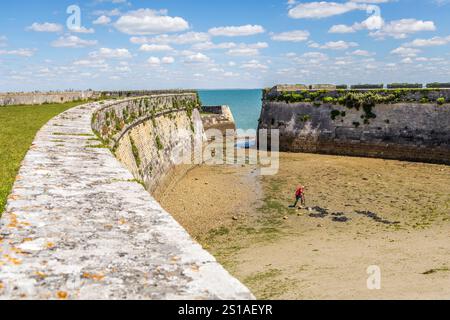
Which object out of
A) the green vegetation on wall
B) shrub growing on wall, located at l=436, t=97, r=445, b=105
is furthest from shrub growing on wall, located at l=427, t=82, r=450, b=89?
shrub growing on wall, located at l=436, t=97, r=445, b=105

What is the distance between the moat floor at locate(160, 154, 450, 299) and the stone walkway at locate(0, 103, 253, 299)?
196 inches

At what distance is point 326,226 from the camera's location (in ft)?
49.2

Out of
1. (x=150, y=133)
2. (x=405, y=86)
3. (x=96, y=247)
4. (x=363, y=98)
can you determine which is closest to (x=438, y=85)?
(x=405, y=86)

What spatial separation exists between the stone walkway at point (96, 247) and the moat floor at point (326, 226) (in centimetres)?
498

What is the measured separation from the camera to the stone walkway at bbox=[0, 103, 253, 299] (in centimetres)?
286

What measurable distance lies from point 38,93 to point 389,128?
25.2 m

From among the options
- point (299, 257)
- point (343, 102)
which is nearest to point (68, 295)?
point (299, 257)

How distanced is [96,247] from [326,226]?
41.5 feet

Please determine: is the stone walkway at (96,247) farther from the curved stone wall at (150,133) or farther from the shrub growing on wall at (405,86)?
the shrub growing on wall at (405,86)

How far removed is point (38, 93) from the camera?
80.4ft

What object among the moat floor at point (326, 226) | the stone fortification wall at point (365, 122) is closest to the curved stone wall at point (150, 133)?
the moat floor at point (326, 226)

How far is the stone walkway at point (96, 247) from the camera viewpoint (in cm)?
286

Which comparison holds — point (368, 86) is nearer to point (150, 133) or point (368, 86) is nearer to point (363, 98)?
point (363, 98)

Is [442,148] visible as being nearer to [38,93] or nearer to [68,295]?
[38,93]
